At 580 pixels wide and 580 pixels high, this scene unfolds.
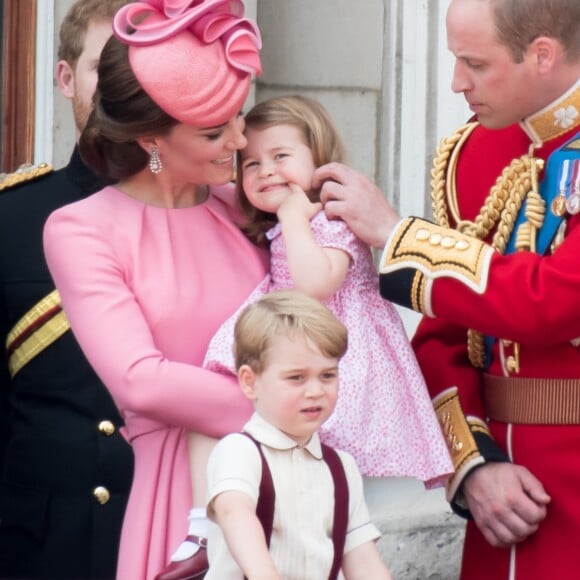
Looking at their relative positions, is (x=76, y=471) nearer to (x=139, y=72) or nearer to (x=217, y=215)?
(x=217, y=215)

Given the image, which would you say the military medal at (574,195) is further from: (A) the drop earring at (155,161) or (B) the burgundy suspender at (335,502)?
(A) the drop earring at (155,161)

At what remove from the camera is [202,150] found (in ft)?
12.6

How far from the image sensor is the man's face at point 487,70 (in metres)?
3.84

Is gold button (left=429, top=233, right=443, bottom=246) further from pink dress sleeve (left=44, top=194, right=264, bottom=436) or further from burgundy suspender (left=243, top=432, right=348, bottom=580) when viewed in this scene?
burgundy suspender (left=243, top=432, right=348, bottom=580)

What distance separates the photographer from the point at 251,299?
12.7 ft

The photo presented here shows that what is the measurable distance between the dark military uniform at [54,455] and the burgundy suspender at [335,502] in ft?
2.45

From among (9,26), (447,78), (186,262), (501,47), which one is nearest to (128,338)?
(186,262)

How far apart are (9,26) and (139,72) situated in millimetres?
2009

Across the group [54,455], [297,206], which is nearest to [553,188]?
[297,206]

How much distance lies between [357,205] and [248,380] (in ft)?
1.74

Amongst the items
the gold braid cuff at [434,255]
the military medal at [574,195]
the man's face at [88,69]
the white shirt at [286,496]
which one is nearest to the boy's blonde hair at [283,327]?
the white shirt at [286,496]

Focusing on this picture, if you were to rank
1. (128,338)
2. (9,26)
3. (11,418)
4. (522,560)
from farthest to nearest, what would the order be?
(9,26)
(11,418)
(522,560)
(128,338)

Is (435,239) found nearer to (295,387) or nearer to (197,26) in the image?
(295,387)

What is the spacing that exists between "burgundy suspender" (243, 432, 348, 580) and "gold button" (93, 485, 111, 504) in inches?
29.5
